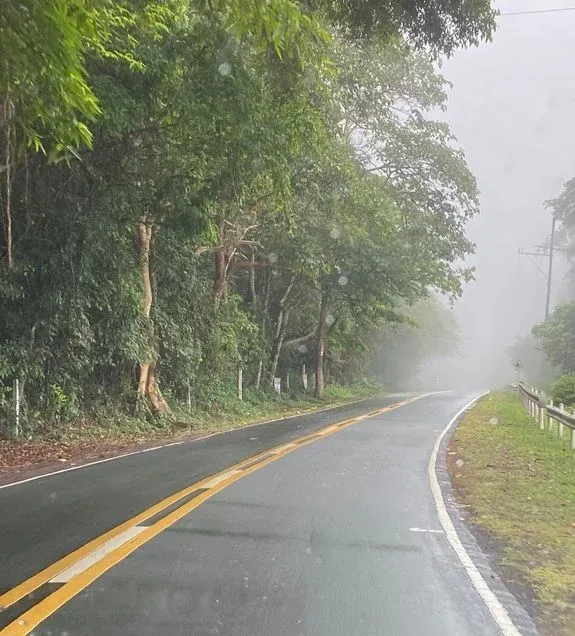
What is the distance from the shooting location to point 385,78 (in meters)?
23.3

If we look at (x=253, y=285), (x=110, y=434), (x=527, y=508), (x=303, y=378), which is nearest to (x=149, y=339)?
(x=110, y=434)

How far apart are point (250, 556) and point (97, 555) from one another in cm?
125

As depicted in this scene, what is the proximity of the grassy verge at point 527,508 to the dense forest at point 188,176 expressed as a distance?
497cm

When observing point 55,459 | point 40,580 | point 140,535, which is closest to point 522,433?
point 55,459

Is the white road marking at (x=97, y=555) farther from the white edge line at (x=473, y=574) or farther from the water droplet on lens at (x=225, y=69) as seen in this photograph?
the water droplet on lens at (x=225, y=69)

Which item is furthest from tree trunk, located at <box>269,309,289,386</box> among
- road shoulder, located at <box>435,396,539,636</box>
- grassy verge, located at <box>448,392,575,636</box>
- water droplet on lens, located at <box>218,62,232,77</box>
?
water droplet on lens, located at <box>218,62,232,77</box>

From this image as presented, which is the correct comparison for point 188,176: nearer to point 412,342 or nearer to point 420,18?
point 420,18

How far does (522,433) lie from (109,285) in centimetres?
1115

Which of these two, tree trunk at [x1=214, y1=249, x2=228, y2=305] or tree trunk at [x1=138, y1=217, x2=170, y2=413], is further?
tree trunk at [x1=214, y1=249, x2=228, y2=305]

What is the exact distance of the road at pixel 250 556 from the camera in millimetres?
4344

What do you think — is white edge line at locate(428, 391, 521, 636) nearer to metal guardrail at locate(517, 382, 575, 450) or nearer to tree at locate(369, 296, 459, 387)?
metal guardrail at locate(517, 382, 575, 450)

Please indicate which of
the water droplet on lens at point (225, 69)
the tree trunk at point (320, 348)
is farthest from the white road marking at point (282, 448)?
the tree trunk at point (320, 348)

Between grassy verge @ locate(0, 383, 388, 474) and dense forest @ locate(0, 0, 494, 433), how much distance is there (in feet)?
1.33

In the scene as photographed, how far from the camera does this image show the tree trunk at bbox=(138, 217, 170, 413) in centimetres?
1825
